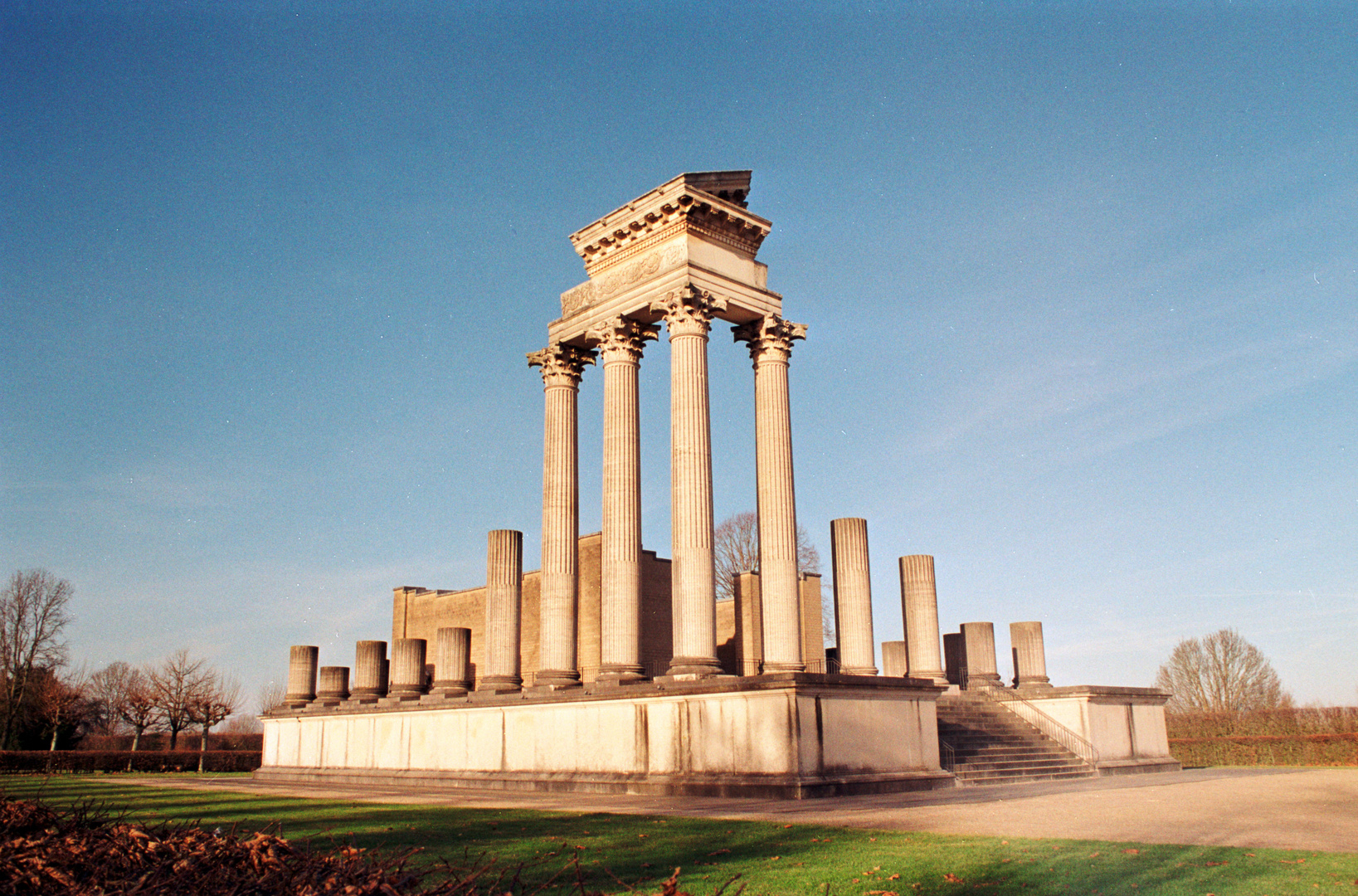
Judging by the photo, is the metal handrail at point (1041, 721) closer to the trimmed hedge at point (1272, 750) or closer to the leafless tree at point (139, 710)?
the trimmed hedge at point (1272, 750)

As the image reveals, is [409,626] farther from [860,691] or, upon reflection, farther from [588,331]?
[860,691]

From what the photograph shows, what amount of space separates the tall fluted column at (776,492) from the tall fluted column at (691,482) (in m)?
1.49

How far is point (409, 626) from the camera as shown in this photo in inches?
2227

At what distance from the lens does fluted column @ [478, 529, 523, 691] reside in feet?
89.2

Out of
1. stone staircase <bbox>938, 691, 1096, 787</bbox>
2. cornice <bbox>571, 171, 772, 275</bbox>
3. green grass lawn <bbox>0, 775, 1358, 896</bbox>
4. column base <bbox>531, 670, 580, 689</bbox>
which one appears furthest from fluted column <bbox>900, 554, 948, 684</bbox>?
green grass lawn <bbox>0, 775, 1358, 896</bbox>

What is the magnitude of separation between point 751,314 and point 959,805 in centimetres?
1372

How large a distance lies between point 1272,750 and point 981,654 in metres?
12.1

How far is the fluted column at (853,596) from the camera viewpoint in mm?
25703

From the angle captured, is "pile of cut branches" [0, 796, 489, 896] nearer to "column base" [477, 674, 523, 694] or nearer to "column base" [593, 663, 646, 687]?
"column base" [593, 663, 646, 687]

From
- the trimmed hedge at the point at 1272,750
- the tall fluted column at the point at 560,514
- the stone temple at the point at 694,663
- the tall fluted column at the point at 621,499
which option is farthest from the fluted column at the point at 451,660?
the trimmed hedge at the point at 1272,750

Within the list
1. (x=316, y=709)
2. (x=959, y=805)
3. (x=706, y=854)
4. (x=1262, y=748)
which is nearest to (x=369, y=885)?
(x=706, y=854)

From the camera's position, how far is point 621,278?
26516 mm

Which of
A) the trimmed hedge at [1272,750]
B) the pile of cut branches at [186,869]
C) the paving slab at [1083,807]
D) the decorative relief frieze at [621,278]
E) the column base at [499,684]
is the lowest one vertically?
the trimmed hedge at [1272,750]

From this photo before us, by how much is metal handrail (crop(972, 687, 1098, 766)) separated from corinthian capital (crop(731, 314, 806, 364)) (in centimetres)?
1118
